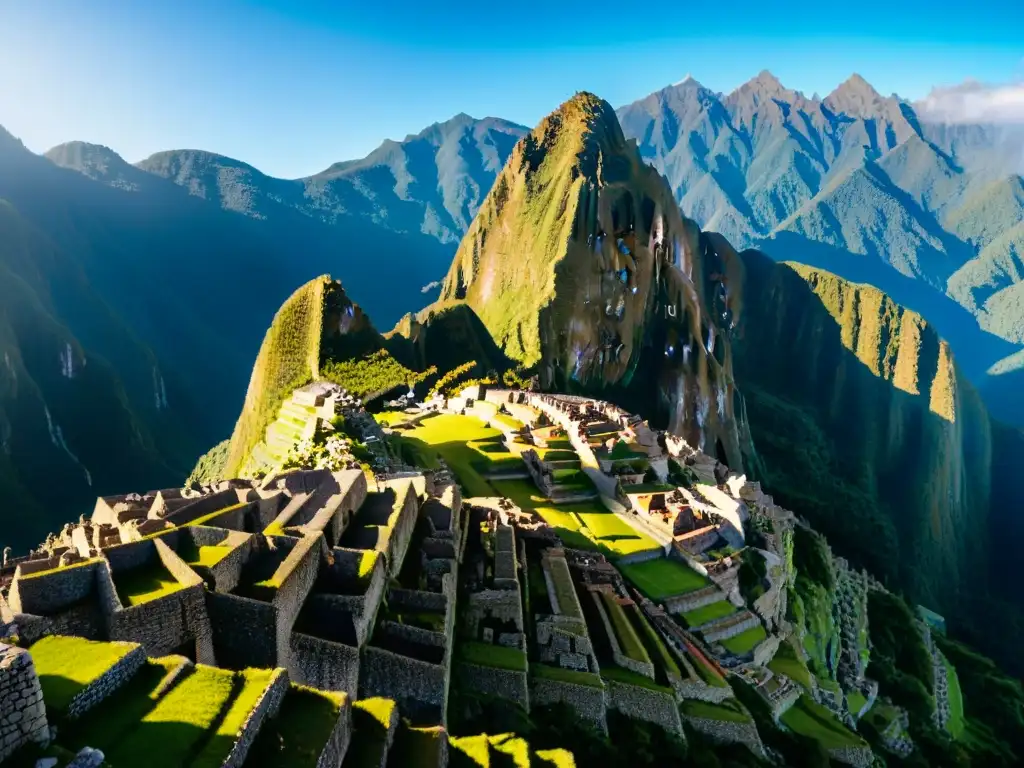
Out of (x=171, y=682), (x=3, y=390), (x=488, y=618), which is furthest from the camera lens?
(x=3, y=390)

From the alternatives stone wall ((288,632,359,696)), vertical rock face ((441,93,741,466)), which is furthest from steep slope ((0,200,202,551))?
stone wall ((288,632,359,696))

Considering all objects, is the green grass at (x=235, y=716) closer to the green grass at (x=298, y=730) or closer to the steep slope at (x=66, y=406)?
the green grass at (x=298, y=730)

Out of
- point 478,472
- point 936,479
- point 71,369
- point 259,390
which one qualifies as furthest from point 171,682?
point 936,479

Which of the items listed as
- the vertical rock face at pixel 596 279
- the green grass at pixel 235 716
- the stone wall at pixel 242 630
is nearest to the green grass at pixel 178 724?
the green grass at pixel 235 716

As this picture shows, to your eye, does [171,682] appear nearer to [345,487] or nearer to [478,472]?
[345,487]

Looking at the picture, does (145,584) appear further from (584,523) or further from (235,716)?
(584,523)

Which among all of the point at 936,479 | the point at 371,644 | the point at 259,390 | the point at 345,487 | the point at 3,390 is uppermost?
the point at 345,487

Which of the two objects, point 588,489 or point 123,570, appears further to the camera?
point 588,489

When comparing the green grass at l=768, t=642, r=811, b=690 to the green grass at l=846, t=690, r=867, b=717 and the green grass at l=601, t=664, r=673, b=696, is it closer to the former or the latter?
the green grass at l=846, t=690, r=867, b=717
